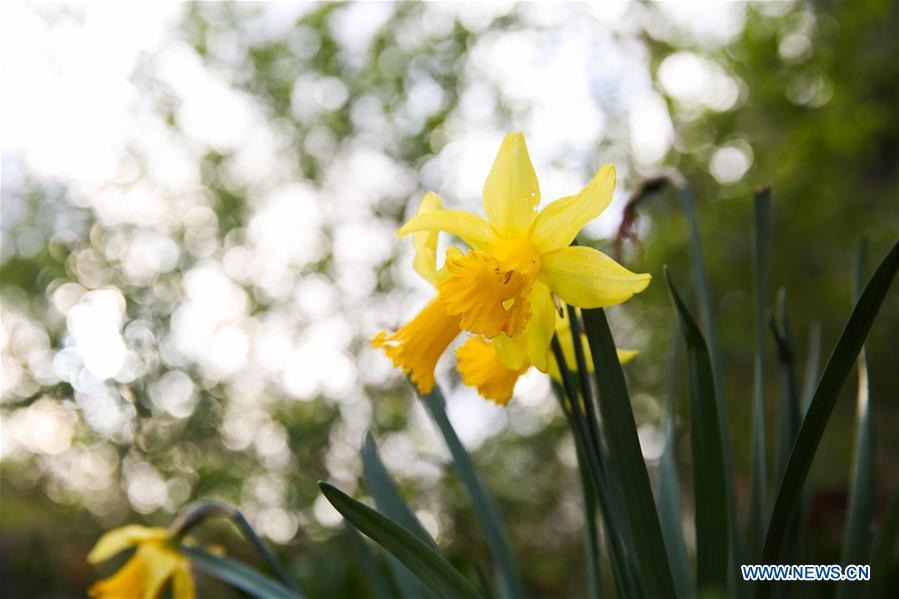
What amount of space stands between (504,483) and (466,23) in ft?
7.53

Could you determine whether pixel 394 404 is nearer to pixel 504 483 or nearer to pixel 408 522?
pixel 504 483

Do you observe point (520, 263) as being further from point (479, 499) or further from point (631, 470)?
point (479, 499)

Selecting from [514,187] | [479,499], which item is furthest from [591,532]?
[514,187]

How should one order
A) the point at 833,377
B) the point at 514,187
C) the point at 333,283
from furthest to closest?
the point at 333,283
the point at 514,187
the point at 833,377

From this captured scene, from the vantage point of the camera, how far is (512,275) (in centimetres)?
60

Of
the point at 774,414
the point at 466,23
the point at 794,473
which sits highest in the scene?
the point at 466,23

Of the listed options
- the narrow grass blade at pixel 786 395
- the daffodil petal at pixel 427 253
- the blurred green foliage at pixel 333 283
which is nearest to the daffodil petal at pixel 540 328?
the daffodil petal at pixel 427 253

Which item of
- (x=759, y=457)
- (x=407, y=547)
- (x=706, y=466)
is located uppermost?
(x=759, y=457)

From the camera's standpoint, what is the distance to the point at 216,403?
12.4 ft

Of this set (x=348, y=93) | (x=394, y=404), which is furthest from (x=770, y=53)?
(x=394, y=404)

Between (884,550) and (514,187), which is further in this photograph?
(884,550)

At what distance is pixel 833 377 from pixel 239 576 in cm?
59

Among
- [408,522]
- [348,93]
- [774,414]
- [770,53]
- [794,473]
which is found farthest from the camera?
[348,93]

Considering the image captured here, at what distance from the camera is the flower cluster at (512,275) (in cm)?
60
